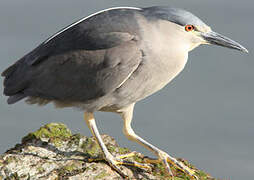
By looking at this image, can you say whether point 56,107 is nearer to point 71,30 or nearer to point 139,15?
point 71,30

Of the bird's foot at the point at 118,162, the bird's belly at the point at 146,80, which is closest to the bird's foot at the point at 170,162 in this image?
the bird's foot at the point at 118,162

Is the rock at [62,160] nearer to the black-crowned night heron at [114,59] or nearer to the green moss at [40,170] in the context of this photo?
the green moss at [40,170]

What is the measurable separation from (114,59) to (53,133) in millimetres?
1886

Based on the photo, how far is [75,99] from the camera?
7109 mm

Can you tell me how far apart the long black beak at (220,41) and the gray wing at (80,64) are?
3.25ft

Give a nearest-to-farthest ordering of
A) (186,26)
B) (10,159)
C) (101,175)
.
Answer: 1. (101,175)
2. (186,26)
3. (10,159)

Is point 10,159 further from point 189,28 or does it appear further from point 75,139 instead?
point 189,28

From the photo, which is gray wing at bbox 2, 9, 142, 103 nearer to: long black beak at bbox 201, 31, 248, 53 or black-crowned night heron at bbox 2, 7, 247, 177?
black-crowned night heron at bbox 2, 7, 247, 177

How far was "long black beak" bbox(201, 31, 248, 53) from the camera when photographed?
23.5 feet

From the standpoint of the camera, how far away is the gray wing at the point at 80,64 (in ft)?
22.2

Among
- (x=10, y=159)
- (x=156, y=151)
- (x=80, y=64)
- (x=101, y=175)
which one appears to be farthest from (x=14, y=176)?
(x=156, y=151)

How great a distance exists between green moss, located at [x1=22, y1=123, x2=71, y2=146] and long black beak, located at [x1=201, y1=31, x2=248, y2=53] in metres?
2.42

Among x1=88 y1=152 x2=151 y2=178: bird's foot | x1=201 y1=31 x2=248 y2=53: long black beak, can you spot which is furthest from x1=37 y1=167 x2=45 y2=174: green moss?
x1=201 y1=31 x2=248 y2=53: long black beak

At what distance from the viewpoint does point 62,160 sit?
23.6 ft
